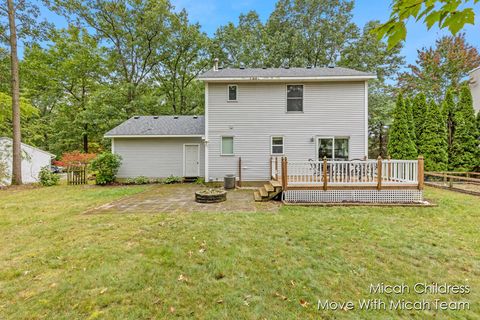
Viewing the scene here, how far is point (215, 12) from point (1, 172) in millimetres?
18886

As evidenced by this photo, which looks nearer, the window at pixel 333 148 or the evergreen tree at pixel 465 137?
the window at pixel 333 148

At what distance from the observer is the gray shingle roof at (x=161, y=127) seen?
39.4 feet

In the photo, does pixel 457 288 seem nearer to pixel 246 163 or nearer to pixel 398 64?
pixel 246 163

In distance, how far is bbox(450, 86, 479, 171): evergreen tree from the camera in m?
11.6

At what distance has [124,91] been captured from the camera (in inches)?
747

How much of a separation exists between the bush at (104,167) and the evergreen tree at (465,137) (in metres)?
18.3

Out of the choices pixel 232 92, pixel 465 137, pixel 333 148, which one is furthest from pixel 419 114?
pixel 232 92

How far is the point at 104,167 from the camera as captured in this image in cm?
1133

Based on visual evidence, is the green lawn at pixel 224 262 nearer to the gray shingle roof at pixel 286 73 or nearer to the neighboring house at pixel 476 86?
the gray shingle roof at pixel 286 73

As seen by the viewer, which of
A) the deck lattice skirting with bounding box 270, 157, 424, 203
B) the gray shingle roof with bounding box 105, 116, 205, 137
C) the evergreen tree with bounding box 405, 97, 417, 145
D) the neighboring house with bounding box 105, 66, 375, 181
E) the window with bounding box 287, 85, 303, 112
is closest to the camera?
the deck lattice skirting with bounding box 270, 157, 424, 203

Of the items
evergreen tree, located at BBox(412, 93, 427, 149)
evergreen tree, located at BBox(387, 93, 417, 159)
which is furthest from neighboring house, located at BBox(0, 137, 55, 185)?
evergreen tree, located at BBox(412, 93, 427, 149)

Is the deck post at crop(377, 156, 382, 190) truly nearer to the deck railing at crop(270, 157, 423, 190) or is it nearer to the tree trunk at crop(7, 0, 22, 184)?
the deck railing at crop(270, 157, 423, 190)

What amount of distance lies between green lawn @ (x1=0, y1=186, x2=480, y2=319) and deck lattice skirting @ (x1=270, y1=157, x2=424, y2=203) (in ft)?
3.89

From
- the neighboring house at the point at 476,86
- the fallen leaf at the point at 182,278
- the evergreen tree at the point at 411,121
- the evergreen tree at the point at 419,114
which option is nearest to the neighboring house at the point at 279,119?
the evergreen tree at the point at 411,121
